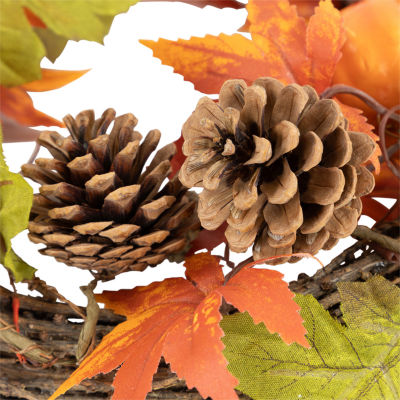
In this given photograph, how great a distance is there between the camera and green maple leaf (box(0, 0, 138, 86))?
1.00ft

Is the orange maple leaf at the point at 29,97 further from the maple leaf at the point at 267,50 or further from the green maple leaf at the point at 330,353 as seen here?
the green maple leaf at the point at 330,353

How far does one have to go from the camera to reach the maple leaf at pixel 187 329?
0.81 ft

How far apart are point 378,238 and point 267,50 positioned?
5.1 inches

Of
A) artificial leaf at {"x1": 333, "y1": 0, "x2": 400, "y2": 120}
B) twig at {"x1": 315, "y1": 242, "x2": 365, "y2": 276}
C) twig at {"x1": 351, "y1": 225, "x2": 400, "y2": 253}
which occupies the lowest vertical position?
twig at {"x1": 315, "y1": 242, "x2": 365, "y2": 276}

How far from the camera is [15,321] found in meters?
0.30

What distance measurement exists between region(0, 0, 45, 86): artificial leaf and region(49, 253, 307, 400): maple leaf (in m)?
0.15

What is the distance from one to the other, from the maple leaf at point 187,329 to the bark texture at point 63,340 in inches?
1.1

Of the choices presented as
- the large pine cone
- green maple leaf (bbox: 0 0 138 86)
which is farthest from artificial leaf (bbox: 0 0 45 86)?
the large pine cone

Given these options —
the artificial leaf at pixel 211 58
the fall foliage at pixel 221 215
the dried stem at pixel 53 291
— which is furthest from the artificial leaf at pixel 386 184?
the dried stem at pixel 53 291

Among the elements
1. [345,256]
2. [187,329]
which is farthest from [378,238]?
[187,329]

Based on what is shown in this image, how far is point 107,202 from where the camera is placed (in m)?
0.28

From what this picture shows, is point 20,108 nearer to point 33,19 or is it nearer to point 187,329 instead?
point 33,19

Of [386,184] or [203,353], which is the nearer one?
[203,353]

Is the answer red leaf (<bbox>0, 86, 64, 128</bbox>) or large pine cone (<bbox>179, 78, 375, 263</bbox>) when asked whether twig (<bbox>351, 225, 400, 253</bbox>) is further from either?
red leaf (<bbox>0, 86, 64, 128</bbox>)
